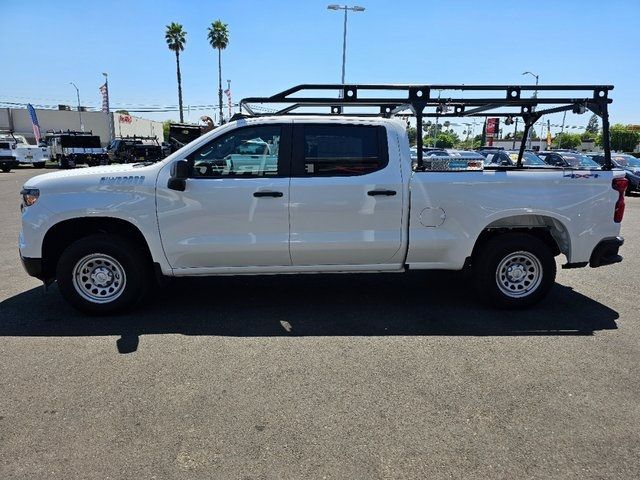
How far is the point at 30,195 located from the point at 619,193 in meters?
5.92

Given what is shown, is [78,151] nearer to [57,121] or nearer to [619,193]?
[619,193]

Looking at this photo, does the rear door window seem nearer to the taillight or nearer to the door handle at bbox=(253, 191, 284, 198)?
the door handle at bbox=(253, 191, 284, 198)

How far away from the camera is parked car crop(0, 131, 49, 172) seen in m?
30.2

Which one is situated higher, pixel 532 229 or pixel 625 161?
pixel 625 161

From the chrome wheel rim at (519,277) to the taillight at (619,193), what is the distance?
3.19ft

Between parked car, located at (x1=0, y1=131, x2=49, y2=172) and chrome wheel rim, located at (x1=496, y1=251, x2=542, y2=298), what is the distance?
110ft

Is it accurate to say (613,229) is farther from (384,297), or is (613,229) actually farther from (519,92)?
(384,297)

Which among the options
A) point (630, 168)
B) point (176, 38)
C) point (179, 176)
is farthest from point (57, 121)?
point (179, 176)

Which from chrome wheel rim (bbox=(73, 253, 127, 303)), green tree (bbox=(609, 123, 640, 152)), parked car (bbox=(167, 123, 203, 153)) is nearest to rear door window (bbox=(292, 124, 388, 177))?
chrome wheel rim (bbox=(73, 253, 127, 303))

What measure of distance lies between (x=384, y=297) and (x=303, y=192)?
173 cm

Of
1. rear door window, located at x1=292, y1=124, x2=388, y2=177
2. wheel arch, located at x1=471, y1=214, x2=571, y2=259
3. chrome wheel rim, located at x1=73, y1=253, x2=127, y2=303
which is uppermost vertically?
rear door window, located at x1=292, y1=124, x2=388, y2=177

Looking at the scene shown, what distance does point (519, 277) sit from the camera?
5.13 m

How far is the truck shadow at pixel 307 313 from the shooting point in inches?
180

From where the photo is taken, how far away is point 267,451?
9.17 ft
